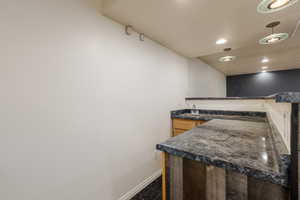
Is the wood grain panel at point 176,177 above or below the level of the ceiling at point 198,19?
below

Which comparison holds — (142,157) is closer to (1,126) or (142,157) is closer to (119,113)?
(119,113)

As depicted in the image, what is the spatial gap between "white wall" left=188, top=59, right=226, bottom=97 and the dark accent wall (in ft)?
5.33

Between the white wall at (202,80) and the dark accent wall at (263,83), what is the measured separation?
5.33 ft

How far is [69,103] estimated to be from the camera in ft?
3.93

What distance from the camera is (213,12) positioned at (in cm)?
147

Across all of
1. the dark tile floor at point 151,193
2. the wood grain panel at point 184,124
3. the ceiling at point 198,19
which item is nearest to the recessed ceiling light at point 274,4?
the ceiling at point 198,19

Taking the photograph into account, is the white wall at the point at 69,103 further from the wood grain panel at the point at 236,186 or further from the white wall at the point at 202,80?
the white wall at the point at 202,80

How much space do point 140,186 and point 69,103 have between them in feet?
4.80

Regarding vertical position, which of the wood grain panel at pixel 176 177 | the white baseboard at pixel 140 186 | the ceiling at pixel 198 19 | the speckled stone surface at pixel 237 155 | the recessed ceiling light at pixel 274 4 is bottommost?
the white baseboard at pixel 140 186

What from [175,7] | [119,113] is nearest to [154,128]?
[119,113]

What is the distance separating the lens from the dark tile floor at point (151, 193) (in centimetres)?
171

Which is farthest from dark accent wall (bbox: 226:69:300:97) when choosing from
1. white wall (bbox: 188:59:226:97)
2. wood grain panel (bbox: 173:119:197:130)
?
wood grain panel (bbox: 173:119:197:130)

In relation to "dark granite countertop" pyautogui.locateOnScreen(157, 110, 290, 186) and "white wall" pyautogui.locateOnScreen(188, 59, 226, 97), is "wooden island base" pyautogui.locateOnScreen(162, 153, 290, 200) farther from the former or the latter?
"white wall" pyautogui.locateOnScreen(188, 59, 226, 97)

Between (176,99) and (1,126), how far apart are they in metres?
2.41
